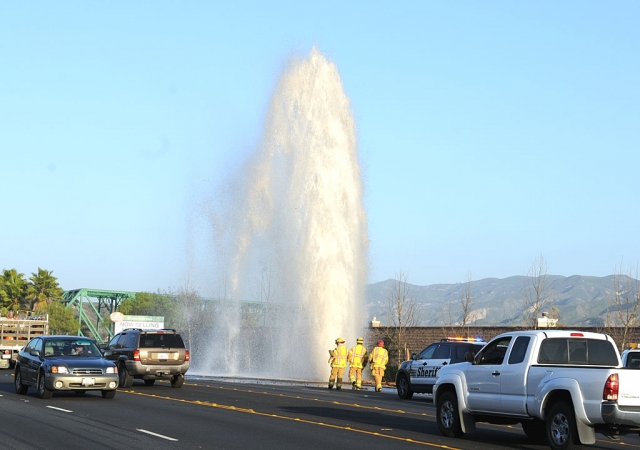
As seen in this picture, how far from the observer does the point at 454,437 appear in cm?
1680

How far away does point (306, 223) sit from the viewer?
41.3 metres

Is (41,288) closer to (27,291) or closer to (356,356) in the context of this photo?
(27,291)

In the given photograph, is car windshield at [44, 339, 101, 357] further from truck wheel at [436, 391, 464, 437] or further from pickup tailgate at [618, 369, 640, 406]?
pickup tailgate at [618, 369, 640, 406]

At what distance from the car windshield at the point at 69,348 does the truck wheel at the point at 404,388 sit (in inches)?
359

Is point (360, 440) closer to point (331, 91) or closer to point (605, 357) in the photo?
point (605, 357)

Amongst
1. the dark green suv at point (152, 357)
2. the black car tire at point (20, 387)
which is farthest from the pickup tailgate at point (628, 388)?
the dark green suv at point (152, 357)

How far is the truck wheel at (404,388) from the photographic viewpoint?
2825 centimetres

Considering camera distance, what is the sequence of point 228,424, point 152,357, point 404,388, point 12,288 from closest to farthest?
point 228,424 < point 404,388 < point 152,357 < point 12,288

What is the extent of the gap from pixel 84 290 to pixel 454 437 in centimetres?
7960

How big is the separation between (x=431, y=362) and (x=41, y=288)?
247 ft

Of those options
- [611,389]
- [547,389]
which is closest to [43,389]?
[547,389]

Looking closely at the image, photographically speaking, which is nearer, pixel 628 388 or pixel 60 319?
pixel 628 388

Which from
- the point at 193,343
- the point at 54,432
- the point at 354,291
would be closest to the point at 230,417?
the point at 54,432

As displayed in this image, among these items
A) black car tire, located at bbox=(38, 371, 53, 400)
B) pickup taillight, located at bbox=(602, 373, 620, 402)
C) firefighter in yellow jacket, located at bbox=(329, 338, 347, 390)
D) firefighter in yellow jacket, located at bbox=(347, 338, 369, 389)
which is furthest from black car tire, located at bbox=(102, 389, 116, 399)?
pickup taillight, located at bbox=(602, 373, 620, 402)
